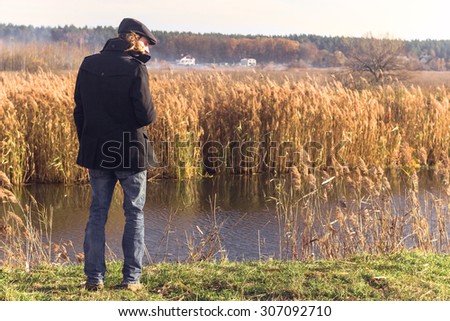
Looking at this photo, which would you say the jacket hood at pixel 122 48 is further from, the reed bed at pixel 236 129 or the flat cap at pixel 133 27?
the reed bed at pixel 236 129

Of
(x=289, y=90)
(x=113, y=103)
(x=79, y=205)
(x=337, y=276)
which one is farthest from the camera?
(x=289, y=90)

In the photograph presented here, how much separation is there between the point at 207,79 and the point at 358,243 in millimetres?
8499

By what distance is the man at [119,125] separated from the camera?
185 inches

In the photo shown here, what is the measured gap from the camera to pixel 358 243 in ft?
22.8

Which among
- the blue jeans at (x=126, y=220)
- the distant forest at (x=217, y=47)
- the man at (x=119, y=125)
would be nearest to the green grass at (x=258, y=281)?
the blue jeans at (x=126, y=220)

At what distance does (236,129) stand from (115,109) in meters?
7.76

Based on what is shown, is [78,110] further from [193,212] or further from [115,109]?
[193,212]

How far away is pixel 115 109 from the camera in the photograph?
4.73 metres

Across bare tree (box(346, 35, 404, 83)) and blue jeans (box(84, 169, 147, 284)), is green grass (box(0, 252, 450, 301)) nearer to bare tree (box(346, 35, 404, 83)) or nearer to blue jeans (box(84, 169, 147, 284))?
blue jeans (box(84, 169, 147, 284))

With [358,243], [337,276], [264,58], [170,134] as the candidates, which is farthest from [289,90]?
[264,58]

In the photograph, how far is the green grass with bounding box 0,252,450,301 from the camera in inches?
190

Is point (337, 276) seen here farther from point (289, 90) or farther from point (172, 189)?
point (289, 90)

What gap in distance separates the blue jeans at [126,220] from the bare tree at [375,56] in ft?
72.6

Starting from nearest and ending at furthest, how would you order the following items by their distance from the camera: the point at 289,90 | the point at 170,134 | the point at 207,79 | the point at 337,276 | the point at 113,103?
1. the point at 113,103
2. the point at 337,276
3. the point at 170,134
4. the point at 289,90
5. the point at 207,79
